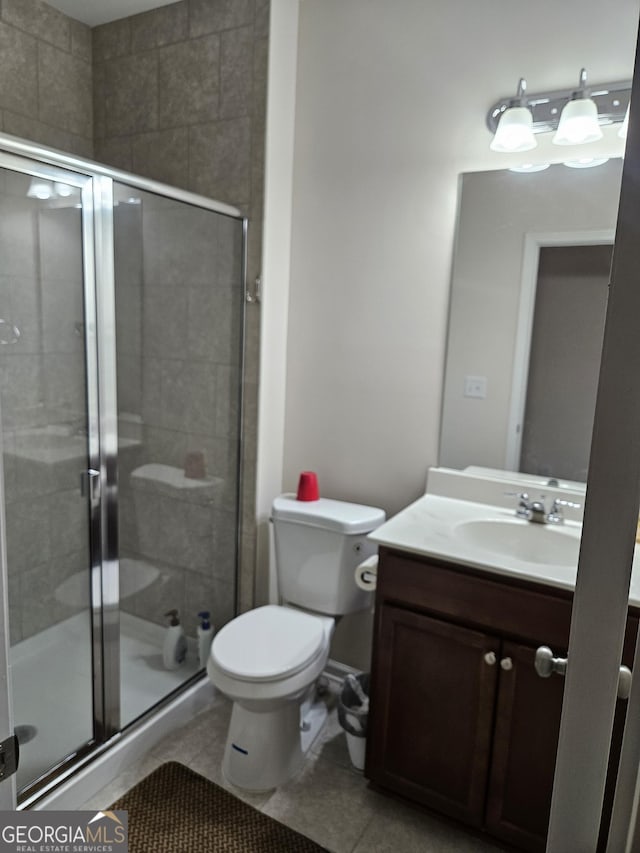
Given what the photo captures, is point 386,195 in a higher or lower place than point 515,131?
lower

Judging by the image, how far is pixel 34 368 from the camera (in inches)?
77.8

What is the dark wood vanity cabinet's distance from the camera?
1548 mm

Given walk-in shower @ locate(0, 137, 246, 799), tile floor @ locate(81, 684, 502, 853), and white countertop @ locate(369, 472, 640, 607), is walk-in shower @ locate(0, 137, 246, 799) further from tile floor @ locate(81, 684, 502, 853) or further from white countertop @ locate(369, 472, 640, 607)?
white countertop @ locate(369, 472, 640, 607)

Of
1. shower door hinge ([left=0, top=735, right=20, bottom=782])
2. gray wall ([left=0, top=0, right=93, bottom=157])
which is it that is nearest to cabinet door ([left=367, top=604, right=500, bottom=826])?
shower door hinge ([left=0, top=735, right=20, bottom=782])

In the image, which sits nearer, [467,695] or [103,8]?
[467,695]

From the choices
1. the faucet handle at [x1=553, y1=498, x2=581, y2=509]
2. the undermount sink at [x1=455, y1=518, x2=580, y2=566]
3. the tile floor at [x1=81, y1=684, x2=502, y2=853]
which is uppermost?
the faucet handle at [x1=553, y1=498, x2=581, y2=509]

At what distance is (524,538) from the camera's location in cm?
190

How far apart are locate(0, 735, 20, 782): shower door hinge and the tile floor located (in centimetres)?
130

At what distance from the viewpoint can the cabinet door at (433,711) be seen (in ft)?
Answer: 5.37

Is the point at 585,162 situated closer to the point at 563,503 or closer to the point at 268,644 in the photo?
the point at 563,503

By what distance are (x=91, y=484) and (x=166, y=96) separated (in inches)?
63.2

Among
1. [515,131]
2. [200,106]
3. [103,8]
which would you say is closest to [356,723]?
[515,131]

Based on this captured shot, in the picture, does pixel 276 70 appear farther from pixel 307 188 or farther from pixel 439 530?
pixel 439 530

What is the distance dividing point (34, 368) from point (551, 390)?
1738mm
